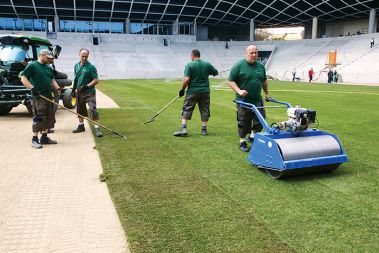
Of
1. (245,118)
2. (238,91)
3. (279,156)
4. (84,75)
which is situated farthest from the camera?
(84,75)

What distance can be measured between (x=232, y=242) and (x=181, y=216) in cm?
76

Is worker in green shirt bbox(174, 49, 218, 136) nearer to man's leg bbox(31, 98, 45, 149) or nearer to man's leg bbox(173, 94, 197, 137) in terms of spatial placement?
man's leg bbox(173, 94, 197, 137)

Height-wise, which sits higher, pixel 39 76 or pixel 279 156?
pixel 39 76

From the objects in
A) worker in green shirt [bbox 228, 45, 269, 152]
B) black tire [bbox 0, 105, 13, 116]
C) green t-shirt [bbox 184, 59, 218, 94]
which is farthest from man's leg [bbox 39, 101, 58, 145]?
black tire [bbox 0, 105, 13, 116]

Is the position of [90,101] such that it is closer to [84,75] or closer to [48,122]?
[84,75]

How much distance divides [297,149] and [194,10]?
62227 millimetres

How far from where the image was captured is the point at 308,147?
16.9 feet

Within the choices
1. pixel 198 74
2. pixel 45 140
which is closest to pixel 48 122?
pixel 45 140

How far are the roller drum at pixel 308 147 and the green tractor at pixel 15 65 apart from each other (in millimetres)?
7456

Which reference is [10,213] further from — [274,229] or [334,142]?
[334,142]

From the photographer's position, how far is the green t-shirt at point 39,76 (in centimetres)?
751

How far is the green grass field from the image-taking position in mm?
3406

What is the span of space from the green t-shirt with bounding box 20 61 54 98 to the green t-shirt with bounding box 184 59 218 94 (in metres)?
2.97

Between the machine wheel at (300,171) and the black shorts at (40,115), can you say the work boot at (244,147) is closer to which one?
the machine wheel at (300,171)
